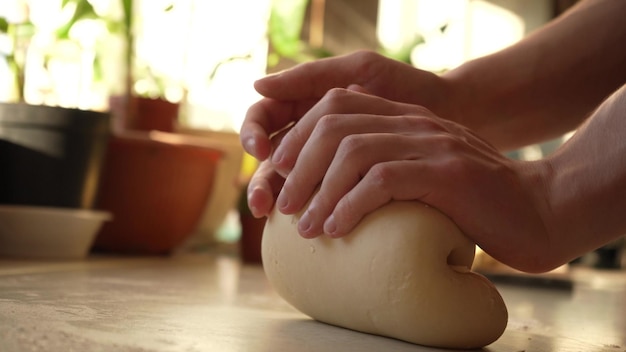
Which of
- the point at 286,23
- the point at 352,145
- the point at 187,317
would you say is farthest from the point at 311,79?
the point at 286,23

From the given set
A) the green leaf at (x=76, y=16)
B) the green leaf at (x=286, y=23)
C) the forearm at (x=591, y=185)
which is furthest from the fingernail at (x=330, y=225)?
the green leaf at (x=286, y=23)

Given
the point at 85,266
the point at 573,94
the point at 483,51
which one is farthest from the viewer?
the point at 483,51

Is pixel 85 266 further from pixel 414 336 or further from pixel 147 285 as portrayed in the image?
pixel 414 336

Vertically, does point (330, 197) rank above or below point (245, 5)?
below

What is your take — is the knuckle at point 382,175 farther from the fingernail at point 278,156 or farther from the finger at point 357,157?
the fingernail at point 278,156

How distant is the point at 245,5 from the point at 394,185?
2.69 meters

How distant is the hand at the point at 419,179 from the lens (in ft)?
2.89

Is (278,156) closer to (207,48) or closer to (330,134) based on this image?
(330,134)

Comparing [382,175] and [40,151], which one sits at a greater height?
[382,175]

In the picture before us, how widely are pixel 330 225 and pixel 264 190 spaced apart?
177mm

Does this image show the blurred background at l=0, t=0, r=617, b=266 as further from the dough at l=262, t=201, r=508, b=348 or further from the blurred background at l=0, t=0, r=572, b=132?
the dough at l=262, t=201, r=508, b=348

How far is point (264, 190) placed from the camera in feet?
3.49

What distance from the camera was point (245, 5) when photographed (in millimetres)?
3420

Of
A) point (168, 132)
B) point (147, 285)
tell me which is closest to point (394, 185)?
point (147, 285)
